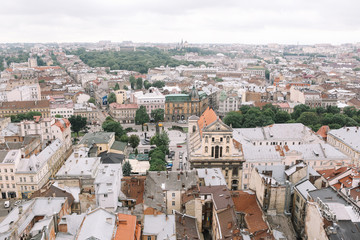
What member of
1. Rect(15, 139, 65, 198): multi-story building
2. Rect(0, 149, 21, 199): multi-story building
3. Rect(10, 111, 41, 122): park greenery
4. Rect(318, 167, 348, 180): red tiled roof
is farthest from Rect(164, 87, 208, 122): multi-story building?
Rect(318, 167, 348, 180): red tiled roof

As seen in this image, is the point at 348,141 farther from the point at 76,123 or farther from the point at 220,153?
the point at 76,123

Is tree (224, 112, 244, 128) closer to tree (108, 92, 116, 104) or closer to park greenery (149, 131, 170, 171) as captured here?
park greenery (149, 131, 170, 171)

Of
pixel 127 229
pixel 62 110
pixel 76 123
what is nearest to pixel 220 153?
pixel 127 229

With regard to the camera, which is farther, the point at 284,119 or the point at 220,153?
the point at 284,119

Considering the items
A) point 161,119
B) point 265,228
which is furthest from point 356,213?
point 161,119

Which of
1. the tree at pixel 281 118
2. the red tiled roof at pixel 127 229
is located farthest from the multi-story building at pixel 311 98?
the red tiled roof at pixel 127 229

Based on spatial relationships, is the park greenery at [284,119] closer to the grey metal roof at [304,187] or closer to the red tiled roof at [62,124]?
the red tiled roof at [62,124]
